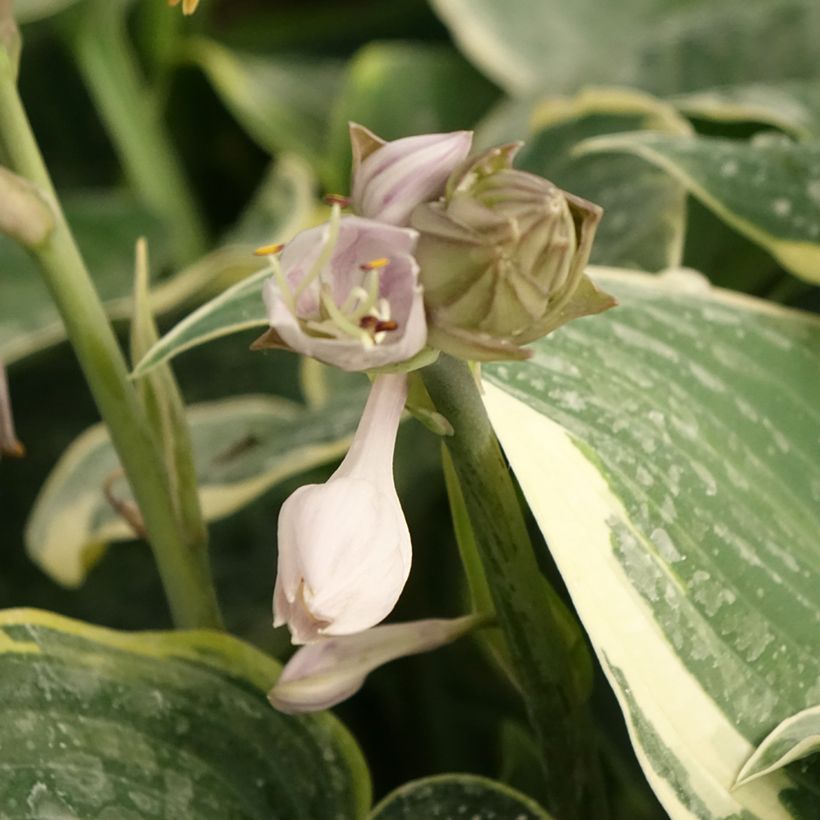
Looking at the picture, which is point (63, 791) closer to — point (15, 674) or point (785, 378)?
point (15, 674)

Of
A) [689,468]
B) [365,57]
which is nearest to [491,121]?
[365,57]

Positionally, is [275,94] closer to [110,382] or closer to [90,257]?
[90,257]

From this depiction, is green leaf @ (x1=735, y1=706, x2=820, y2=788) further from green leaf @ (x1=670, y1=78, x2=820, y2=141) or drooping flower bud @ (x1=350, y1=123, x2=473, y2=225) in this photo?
green leaf @ (x1=670, y1=78, x2=820, y2=141)

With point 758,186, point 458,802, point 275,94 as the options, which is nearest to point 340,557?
point 458,802

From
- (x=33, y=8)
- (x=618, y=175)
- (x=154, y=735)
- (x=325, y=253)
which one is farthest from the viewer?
(x=33, y=8)

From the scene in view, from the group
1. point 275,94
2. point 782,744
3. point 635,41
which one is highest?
point 275,94

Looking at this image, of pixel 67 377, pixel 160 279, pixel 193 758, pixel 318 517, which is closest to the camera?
pixel 318 517
